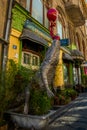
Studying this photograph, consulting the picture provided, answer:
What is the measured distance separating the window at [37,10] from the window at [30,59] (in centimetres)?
291

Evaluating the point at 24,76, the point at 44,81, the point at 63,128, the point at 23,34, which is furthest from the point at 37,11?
the point at 63,128

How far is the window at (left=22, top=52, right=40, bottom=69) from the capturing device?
26.2ft

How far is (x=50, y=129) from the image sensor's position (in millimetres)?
4969

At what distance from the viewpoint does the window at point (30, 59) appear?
799 centimetres

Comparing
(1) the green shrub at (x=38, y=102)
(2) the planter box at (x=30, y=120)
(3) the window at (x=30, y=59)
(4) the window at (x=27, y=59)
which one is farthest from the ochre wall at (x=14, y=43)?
(2) the planter box at (x=30, y=120)

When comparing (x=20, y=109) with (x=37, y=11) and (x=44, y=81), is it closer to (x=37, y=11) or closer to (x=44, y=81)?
(x=44, y=81)

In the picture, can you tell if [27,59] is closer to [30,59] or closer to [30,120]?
[30,59]

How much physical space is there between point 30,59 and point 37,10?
13.2 feet

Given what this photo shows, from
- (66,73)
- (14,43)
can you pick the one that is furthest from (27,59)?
(66,73)

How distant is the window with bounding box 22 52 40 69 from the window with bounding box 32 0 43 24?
2913 mm

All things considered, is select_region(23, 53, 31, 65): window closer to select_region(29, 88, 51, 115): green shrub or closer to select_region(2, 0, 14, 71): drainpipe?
select_region(2, 0, 14, 71): drainpipe

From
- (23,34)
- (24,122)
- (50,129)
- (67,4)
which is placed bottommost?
(50,129)

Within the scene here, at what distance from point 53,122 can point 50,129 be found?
2.66 ft

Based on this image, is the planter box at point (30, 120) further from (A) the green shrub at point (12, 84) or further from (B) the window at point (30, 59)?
(B) the window at point (30, 59)
